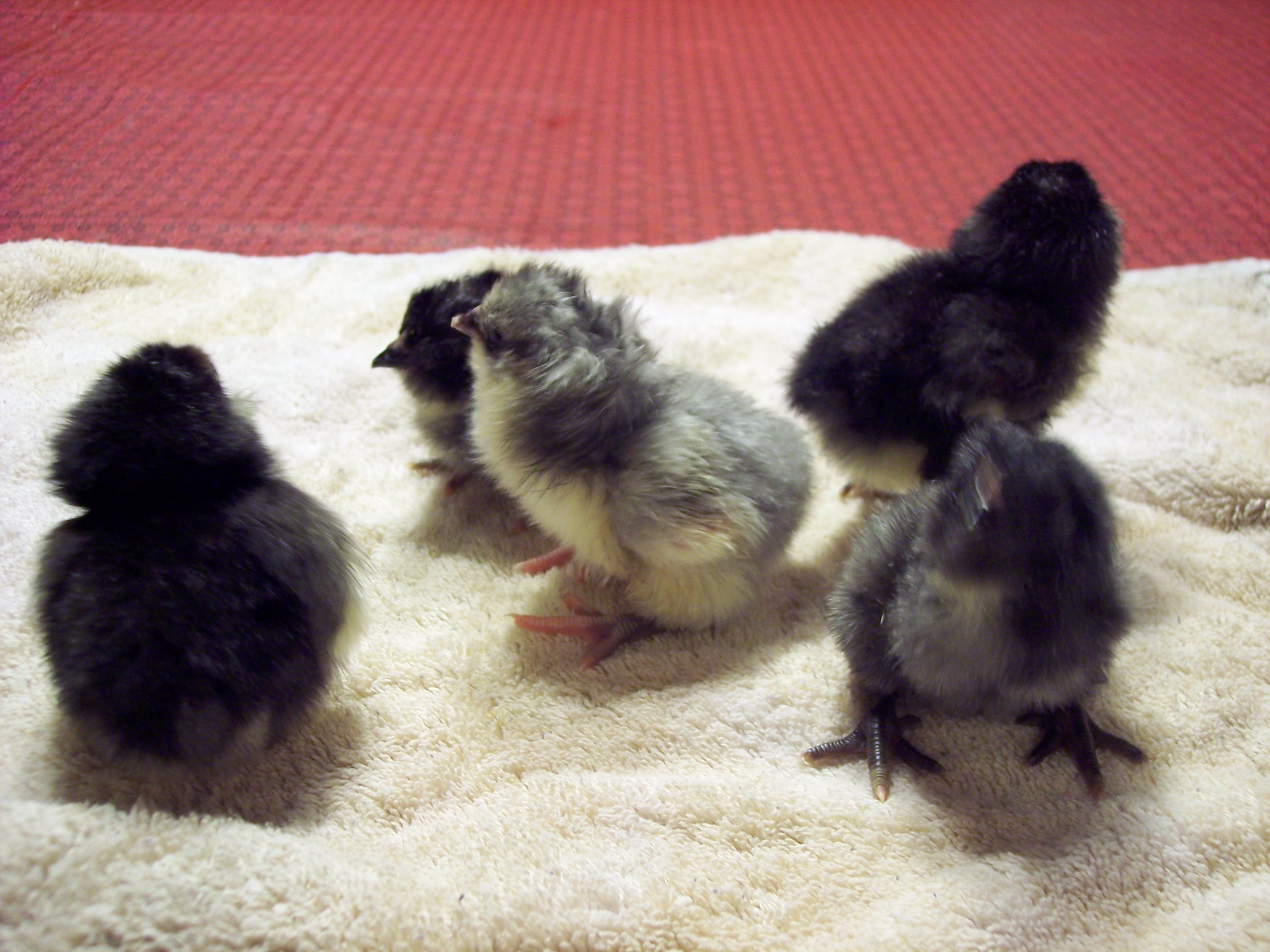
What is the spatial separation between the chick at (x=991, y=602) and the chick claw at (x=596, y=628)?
0.94ft

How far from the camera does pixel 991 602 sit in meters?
0.93

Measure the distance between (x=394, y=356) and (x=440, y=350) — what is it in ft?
0.24

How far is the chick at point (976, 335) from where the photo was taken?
1.31m

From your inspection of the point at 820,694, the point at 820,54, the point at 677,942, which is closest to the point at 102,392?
the point at 677,942

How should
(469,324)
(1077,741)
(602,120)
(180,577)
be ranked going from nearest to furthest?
(180,577) → (1077,741) → (469,324) → (602,120)

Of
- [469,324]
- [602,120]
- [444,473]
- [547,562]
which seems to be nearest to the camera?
[469,324]

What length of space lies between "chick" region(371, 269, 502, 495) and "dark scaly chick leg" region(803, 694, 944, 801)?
700 mm

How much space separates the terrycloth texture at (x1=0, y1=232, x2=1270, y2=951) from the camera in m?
0.87

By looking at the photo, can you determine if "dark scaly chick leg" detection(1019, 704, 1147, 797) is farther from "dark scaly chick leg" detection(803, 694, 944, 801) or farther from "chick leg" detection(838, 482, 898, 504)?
"chick leg" detection(838, 482, 898, 504)

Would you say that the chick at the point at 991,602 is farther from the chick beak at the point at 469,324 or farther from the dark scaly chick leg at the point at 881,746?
the chick beak at the point at 469,324

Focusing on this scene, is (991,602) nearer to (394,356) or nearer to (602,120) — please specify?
(394,356)

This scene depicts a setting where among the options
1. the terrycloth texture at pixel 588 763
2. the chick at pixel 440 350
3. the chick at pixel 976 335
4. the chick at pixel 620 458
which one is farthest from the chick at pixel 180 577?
the chick at pixel 976 335

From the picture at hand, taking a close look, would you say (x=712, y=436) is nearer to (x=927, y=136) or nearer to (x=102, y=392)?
(x=102, y=392)

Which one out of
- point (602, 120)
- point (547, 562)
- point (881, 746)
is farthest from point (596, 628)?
point (602, 120)
